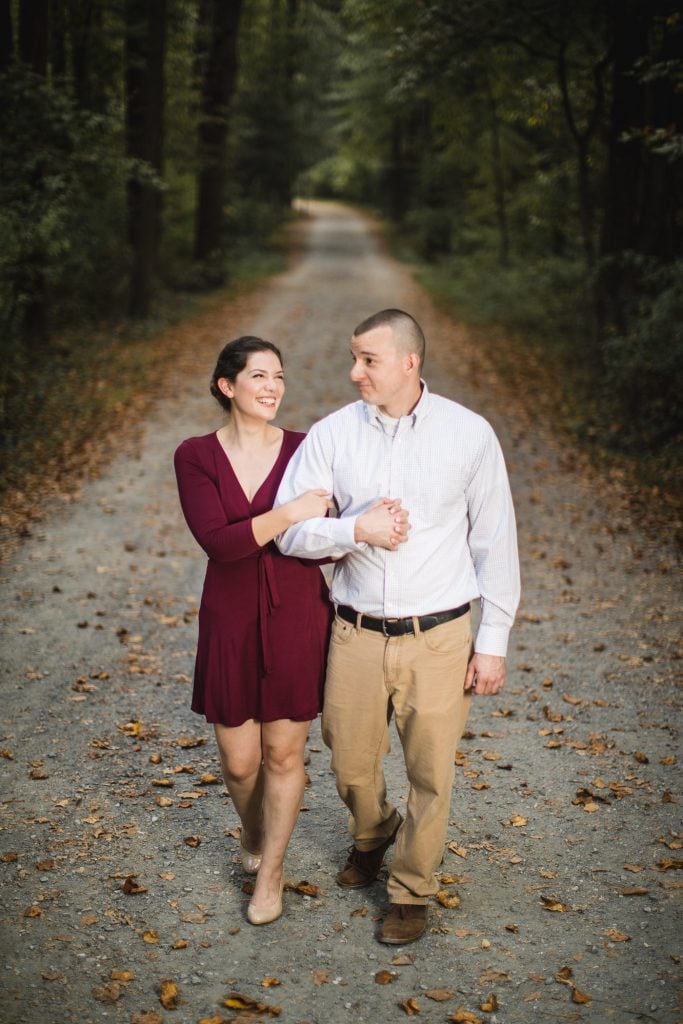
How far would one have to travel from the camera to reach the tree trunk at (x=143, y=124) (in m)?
17.2

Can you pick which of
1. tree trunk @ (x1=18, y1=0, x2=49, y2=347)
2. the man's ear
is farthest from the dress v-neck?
tree trunk @ (x1=18, y1=0, x2=49, y2=347)

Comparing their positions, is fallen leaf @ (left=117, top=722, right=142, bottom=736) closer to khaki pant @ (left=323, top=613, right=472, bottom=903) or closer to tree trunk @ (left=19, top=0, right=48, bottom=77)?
khaki pant @ (left=323, top=613, right=472, bottom=903)

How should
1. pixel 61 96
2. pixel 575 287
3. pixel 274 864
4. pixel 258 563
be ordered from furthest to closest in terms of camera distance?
1. pixel 575 287
2. pixel 61 96
3. pixel 274 864
4. pixel 258 563

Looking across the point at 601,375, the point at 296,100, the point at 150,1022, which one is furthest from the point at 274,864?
the point at 296,100

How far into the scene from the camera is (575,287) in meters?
17.6

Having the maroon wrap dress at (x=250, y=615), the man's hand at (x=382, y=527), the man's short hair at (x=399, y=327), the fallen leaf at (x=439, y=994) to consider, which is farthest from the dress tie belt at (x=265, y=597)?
the fallen leaf at (x=439, y=994)

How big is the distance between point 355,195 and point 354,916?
2291 inches

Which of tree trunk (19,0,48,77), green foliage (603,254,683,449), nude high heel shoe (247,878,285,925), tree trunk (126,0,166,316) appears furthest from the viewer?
tree trunk (126,0,166,316)

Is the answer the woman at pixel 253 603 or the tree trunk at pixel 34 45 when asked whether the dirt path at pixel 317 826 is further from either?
the tree trunk at pixel 34 45

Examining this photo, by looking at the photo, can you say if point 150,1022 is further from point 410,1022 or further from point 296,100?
point 296,100

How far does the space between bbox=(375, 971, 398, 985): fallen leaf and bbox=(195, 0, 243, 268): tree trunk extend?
69.6 feet

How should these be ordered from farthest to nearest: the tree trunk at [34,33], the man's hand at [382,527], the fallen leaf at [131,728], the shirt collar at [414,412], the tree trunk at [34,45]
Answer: the tree trunk at [34,33]
the tree trunk at [34,45]
the fallen leaf at [131,728]
the shirt collar at [414,412]
the man's hand at [382,527]

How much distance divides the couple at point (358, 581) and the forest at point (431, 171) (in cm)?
672

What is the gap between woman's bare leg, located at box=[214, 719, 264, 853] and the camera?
370 cm
